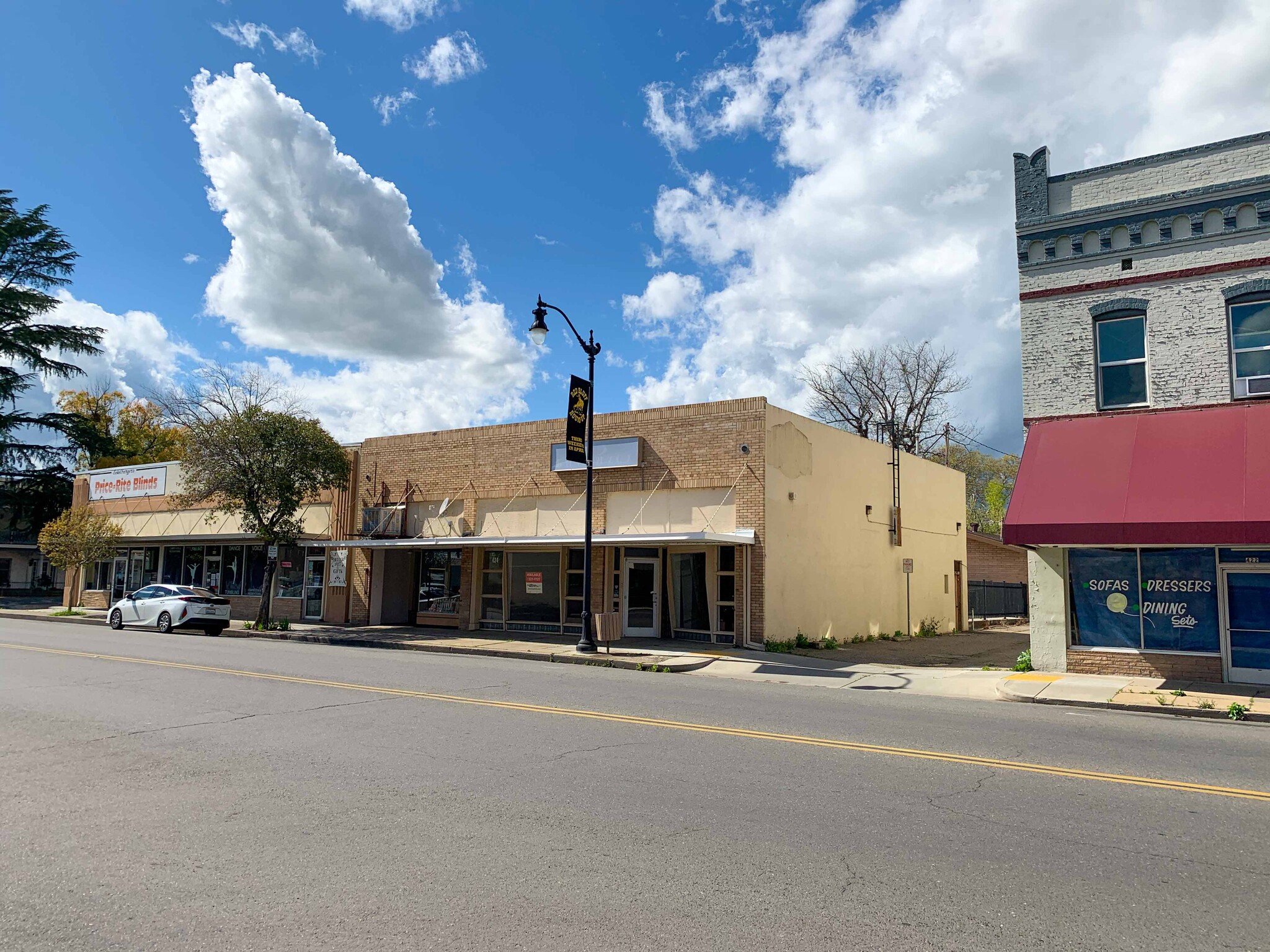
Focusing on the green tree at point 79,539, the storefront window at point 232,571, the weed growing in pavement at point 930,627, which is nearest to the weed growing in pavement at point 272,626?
the storefront window at point 232,571

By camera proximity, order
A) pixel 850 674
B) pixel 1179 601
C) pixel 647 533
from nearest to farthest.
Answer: pixel 1179 601
pixel 850 674
pixel 647 533

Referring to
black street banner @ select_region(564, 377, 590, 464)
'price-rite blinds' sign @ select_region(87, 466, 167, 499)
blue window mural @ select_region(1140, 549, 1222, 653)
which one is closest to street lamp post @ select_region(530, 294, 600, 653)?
black street banner @ select_region(564, 377, 590, 464)

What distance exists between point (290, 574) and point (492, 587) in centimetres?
888

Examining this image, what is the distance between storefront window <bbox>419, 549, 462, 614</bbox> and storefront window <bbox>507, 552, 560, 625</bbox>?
6.85 ft

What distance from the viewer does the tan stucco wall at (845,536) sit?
66.9ft

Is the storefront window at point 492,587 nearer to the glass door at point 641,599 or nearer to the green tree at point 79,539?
the glass door at point 641,599

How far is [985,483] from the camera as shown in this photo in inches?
2343

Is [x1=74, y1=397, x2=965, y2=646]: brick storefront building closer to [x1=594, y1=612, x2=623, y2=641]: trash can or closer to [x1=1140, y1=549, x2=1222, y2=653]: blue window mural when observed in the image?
[x1=594, y1=612, x2=623, y2=641]: trash can

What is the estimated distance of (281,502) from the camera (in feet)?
83.6

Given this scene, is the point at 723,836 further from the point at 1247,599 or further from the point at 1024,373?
the point at 1024,373

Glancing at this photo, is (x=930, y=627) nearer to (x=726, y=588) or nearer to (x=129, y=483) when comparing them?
(x=726, y=588)

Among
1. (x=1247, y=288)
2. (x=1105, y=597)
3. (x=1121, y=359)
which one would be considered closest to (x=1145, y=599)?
(x=1105, y=597)

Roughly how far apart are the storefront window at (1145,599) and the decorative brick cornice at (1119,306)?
4363 millimetres

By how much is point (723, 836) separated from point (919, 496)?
79.7ft
